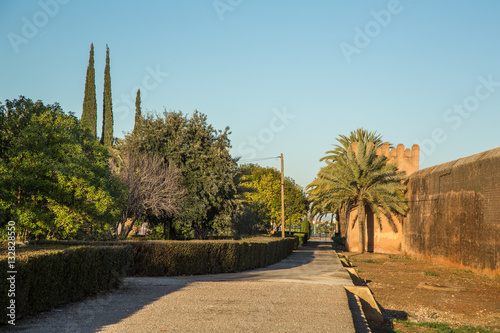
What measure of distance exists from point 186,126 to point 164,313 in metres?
22.9

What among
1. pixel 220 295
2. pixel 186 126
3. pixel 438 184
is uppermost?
pixel 186 126

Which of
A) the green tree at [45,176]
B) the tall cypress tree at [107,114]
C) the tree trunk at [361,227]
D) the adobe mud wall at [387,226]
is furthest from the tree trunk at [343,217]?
the green tree at [45,176]

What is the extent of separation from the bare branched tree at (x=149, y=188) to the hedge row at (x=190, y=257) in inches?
332

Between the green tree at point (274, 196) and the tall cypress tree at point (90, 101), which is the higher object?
the tall cypress tree at point (90, 101)

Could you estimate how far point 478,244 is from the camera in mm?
21016

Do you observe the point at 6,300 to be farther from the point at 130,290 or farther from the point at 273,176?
the point at 273,176

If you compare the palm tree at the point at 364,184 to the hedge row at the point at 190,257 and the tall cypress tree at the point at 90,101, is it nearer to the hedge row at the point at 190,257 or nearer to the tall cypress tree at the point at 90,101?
the hedge row at the point at 190,257

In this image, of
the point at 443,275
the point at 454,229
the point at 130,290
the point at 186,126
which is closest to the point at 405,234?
the point at 454,229

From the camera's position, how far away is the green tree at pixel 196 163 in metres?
28.1

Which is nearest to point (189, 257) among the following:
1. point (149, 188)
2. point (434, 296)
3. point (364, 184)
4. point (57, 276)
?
point (57, 276)

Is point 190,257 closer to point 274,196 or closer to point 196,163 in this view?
point 196,163

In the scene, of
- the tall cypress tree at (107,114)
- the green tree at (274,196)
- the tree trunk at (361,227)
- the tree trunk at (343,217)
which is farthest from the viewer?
the green tree at (274,196)

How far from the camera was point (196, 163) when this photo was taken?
93.5 feet

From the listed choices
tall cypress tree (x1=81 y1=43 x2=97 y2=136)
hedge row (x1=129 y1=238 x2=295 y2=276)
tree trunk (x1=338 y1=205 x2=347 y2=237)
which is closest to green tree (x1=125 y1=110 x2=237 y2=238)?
hedge row (x1=129 y1=238 x2=295 y2=276)
